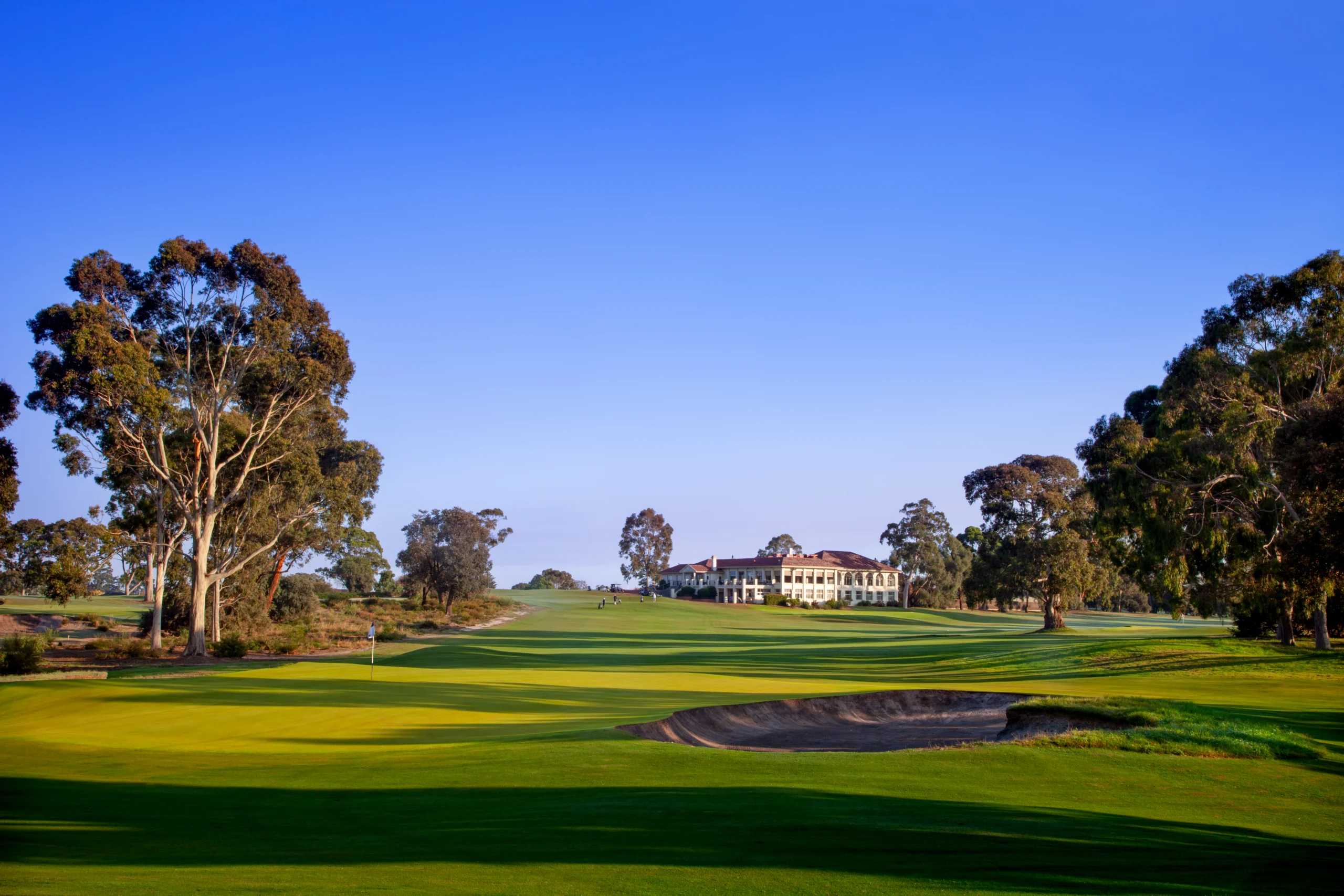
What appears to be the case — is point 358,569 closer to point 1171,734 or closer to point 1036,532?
point 1036,532

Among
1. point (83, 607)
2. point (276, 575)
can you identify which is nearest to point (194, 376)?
point (276, 575)

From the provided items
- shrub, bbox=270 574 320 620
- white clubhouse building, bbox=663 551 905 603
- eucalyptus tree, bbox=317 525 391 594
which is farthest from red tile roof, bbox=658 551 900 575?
shrub, bbox=270 574 320 620

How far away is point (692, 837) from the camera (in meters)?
8.91

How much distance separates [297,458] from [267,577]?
18.5 m

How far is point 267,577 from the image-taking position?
61125 mm

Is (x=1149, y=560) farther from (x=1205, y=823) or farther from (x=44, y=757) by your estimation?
(x=44, y=757)

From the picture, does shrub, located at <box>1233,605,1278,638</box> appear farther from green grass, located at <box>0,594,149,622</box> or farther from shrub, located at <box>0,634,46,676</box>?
green grass, located at <box>0,594,149,622</box>

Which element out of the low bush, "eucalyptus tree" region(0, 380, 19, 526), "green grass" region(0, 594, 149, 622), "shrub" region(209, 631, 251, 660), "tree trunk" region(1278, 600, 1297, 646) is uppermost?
"eucalyptus tree" region(0, 380, 19, 526)

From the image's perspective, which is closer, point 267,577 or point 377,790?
point 377,790

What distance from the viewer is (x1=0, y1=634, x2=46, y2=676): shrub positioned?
2998 cm

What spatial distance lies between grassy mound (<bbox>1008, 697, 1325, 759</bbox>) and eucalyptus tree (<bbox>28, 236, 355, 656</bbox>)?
122 feet

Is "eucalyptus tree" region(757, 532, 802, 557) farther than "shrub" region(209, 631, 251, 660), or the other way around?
"eucalyptus tree" region(757, 532, 802, 557)

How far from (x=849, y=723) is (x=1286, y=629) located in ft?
88.4

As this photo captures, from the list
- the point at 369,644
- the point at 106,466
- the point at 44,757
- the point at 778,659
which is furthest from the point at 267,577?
the point at 44,757
